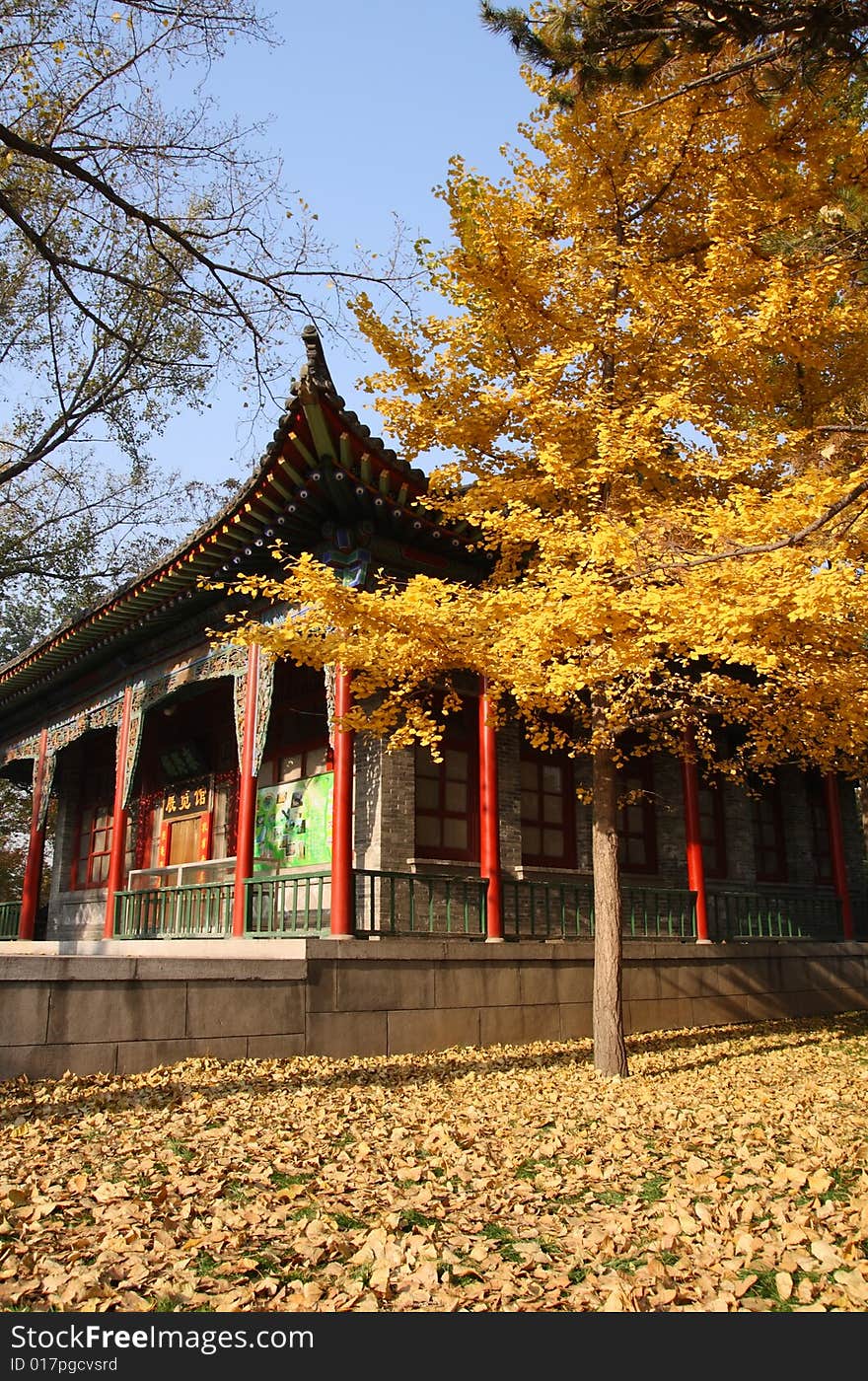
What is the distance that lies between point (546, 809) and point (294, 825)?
3447mm

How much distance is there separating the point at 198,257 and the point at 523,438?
3389 mm

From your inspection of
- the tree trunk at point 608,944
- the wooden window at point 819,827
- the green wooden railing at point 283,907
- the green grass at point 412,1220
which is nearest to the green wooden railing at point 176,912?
Result: the green wooden railing at point 283,907

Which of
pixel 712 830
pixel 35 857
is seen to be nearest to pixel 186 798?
pixel 35 857

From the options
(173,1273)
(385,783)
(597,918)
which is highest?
(385,783)

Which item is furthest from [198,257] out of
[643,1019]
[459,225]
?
[643,1019]

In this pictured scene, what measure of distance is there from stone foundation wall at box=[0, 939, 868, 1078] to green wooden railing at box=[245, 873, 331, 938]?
1.68 ft

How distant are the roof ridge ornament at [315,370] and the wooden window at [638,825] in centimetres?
786

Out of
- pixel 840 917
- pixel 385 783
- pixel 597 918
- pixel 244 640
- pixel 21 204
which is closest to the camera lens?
pixel 244 640

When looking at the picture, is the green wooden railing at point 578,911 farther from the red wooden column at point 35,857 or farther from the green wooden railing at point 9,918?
the green wooden railing at point 9,918

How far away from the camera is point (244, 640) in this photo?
8492mm

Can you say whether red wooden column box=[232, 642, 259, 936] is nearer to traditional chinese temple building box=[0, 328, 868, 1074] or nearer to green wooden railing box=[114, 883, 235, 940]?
traditional chinese temple building box=[0, 328, 868, 1074]

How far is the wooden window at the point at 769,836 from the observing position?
17469mm

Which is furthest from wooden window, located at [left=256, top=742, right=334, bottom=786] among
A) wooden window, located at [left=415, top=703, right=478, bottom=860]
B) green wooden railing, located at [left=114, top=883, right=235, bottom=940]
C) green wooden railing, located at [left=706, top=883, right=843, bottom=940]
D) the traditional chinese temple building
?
green wooden railing, located at [left=706, top=883, right=843, bottom=940]

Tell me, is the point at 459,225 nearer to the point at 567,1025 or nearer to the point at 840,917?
the point at 567,1025
